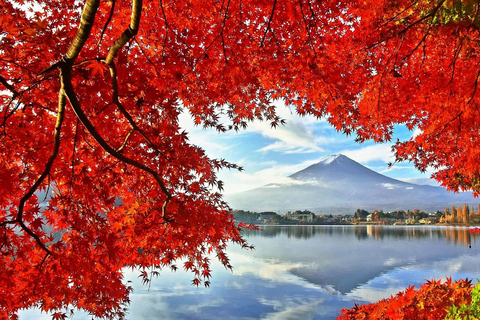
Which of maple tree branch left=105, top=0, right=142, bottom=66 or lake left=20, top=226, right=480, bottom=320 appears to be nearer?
maple tree branch left=105, top=0, right=142, bottom=66

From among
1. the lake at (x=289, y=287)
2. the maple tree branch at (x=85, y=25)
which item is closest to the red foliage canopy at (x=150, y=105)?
the maple tree branch at (x=85, y=25)

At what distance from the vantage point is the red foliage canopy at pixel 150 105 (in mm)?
3643

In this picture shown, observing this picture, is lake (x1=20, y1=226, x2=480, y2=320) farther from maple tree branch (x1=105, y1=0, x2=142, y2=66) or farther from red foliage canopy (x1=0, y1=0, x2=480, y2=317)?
maple tree branch (x1=105, y1=0, x2=142, y2=66)

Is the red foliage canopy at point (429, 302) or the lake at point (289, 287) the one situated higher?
the red foliage canopy at point (429, 302)

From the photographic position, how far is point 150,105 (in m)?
4.20

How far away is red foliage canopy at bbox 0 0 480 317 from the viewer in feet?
12.0

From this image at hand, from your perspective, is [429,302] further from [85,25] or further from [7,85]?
[7,85]

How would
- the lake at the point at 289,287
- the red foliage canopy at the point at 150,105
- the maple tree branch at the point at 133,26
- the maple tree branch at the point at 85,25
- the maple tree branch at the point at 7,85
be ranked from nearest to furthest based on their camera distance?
1. the maple tree branch at the point at 85,25
2. the maple tree branch at the point at 133,26
3. the maple tree branch at the point at 7,85
4. the red foliage canopy at the point at 150,105
5. the lake at the point at 289,287

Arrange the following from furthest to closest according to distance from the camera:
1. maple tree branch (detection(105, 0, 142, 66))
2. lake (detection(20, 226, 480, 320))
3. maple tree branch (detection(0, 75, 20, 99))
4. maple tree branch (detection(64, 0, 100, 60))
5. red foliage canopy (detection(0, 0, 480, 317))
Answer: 1. lake (detection(20, 226, 480, 320))
2. red foliage canopy (detection(0, 0, 480, 317))
3. maple tree branch (detection(0, 75, 20, 99))
4. maple tree branch (detection(105, 0, 142, 66))
5. maple tree branch (detection(64, 0, 100, 60))

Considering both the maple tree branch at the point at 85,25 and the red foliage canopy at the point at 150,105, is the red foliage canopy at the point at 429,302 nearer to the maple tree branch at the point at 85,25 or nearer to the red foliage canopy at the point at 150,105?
the red foliage canopy at the point at 150,105

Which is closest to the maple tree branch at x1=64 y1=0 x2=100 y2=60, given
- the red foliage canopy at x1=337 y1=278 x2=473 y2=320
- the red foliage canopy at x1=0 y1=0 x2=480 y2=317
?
the red foliage canopy at x1=0 y1=0 x2=480 y2=317

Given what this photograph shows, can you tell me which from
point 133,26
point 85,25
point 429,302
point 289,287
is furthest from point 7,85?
point 289,287

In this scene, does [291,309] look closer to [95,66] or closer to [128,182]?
[128,182]

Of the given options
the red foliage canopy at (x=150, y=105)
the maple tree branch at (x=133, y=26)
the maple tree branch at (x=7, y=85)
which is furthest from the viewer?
the red foliage canopy at (x=150, y=105)
